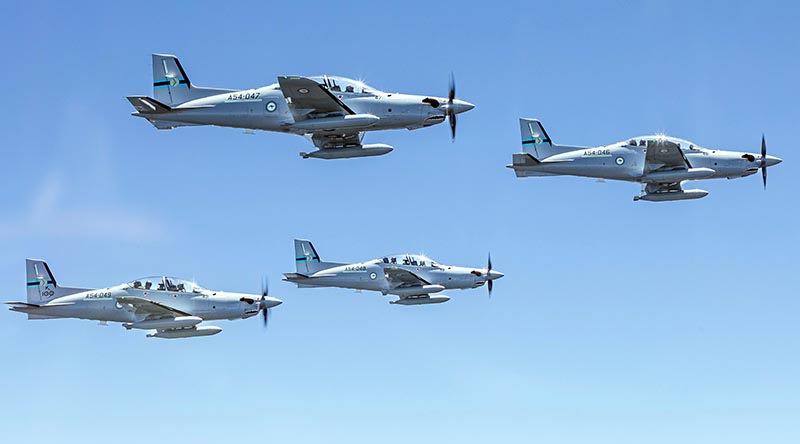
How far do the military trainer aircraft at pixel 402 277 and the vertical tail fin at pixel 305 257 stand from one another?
0.55m

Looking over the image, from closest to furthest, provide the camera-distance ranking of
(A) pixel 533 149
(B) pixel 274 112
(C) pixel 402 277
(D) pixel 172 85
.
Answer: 1. (B) pixel 274 112
2. (D) pixel 172 85
3. (A) pixel 533 149
4. (C) pixel 402 277

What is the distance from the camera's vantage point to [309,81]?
8244 centimetres

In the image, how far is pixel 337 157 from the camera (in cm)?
8781

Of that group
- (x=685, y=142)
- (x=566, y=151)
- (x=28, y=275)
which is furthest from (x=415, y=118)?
(x=28, y=275)

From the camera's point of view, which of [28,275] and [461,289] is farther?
[461,289]

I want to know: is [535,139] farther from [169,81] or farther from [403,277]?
[169,81]

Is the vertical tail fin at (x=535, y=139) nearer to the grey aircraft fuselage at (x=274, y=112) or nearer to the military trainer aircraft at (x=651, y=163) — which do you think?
the military trainer aircraft at (x=651, y=163)

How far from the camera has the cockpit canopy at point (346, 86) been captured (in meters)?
86.2

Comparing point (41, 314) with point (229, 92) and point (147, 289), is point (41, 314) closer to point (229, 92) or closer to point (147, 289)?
point (147, 289)

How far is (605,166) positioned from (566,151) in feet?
11.6

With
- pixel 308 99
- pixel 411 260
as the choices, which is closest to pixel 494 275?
pixel 411 260

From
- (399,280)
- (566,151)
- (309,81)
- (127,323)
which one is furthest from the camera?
(399,280)

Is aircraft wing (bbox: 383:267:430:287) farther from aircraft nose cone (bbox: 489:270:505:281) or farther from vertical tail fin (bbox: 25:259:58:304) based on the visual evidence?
vertical tail fin (bbox: 25:259:58:304)

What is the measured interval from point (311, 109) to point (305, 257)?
36359mm
